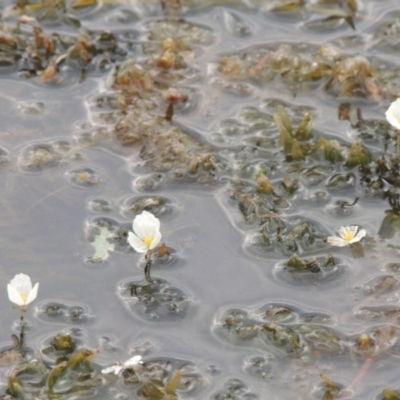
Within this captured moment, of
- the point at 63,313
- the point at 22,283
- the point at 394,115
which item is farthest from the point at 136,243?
the point at 394,115

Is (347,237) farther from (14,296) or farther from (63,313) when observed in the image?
(14,296)

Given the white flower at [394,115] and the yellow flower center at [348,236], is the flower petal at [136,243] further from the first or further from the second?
the white flower at [394,115]

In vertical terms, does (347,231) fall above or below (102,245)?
above

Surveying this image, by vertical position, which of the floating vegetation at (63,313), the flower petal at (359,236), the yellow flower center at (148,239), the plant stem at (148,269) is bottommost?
the floating vegetation at (63,313)

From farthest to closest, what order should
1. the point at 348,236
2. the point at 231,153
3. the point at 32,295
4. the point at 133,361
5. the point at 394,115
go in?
the point at 231,153 → the point at 394,115 → the point at 348,236 → the point at 32,295 → the point at 133,361

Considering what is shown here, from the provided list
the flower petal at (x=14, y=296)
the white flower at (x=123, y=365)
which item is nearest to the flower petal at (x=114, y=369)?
the white flower at (x=123, y=365)

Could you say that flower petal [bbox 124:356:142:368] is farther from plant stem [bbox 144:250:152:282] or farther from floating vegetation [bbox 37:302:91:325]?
plant stem [bbox 144:250:152:282]

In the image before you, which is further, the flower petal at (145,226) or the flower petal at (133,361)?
the flower petal at (145,226)

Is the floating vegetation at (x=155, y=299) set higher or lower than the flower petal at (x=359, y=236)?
lower

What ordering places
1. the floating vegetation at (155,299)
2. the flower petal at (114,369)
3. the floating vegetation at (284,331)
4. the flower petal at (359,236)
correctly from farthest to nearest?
the flower petal at (359,236), the floating vegetation at (155,299), the floating vegetation at (284,331), the flower petal at (114,369)
